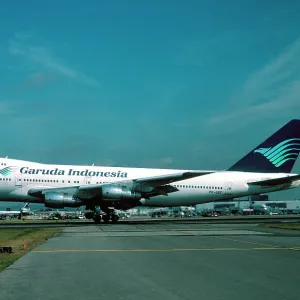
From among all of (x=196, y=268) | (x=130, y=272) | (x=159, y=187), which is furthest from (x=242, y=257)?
(x=159, y=187)

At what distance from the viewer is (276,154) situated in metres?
48.6

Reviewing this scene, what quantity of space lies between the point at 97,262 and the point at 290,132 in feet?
136

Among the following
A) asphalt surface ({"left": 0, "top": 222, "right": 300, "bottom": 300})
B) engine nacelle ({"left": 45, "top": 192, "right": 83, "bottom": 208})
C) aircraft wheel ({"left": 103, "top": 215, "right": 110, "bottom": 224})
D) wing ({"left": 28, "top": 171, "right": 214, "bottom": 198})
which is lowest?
asphalt surface ({"left": 0, "top": 222, "right": 300, "bottom": 300})

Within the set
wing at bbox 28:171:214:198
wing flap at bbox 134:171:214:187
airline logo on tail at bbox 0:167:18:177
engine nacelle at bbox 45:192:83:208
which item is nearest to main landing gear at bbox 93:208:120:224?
wing at bbox 28:171:214:198

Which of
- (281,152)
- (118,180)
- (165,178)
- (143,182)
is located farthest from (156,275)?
(281,152)

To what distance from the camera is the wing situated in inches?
1515

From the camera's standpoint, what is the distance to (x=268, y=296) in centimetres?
690

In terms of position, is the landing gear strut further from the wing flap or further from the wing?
the wing flap

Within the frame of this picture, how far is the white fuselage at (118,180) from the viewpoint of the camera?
40094 millimetres

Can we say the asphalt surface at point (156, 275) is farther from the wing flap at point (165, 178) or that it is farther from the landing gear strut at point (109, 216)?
the landing gear strut at point (109, 216)

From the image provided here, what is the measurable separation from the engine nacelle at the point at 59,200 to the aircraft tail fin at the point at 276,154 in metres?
19.4

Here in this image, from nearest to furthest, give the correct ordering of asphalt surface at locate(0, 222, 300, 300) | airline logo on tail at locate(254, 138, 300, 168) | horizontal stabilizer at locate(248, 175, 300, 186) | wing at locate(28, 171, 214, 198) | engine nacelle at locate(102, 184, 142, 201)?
asphalt surface at locate(0, 222, 300, 300)
engine nacelle at locate(102, 184, 142, 201)
wing at locate(28, 171, 214, 198)
horizontal stabilizer at locate(248, 175, 300, 186)
airline logo on tail at locate(254, 138, 300, 168)

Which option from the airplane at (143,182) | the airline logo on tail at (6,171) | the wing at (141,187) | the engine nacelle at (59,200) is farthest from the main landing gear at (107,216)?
the airline logo on tail at (6,171)

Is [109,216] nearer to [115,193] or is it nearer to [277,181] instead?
[115,193]
